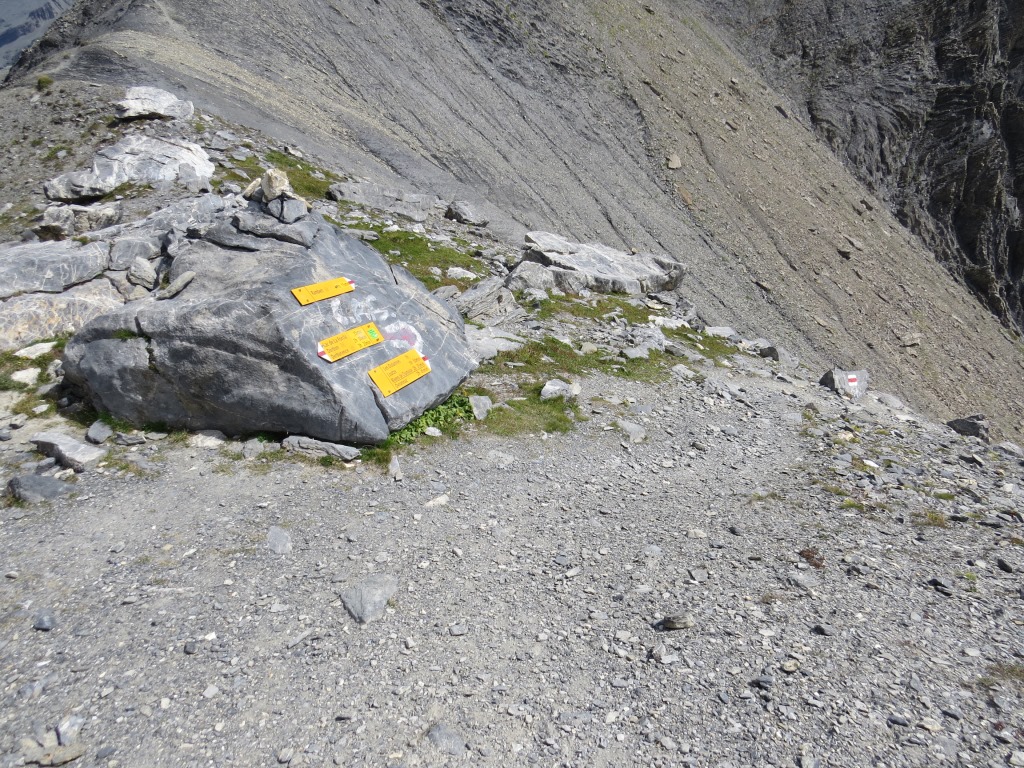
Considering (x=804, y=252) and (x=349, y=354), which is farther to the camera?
(x=804, y=252)

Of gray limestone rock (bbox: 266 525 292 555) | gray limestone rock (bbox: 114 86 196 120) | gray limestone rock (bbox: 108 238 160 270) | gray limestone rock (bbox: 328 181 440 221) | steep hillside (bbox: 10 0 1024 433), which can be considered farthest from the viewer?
steep hillside (bbox: 10 0 1024 433)

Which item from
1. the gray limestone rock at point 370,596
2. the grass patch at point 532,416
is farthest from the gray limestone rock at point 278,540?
the grass patch at point 532,416

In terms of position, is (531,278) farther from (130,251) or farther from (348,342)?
(130,251)

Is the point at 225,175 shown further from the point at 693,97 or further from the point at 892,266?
the point at 892,266

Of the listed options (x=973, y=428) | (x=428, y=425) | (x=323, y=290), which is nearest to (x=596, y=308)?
(x=428, y=425)

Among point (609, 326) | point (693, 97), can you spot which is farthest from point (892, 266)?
point (609, 326)

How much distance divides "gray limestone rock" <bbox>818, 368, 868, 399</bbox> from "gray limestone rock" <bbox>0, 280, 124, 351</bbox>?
15.7m

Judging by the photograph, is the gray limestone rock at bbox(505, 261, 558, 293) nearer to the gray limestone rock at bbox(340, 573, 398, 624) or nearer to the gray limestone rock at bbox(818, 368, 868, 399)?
the gray limestone rock at bbox(818, 368, 868, 399)

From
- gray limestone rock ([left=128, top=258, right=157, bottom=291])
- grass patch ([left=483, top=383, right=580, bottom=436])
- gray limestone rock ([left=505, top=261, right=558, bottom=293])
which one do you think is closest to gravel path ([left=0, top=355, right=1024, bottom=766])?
grass patch ([left=483, top=383, right=580, bottom=436])

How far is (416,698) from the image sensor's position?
5137mm

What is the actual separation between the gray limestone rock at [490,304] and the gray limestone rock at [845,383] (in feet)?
25.7

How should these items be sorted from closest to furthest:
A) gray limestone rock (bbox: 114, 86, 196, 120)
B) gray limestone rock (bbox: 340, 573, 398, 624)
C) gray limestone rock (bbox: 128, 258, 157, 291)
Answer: gray limestone rock (bbox: 340, 573, 398, 624)
gray limestone rock (bbox: 128, 258, 157, 291)
gray limestone rock (bbox: 114, 86, 196, 120)

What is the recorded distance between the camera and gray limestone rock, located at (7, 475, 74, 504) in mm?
7031

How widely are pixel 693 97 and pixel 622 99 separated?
17.7 ft
